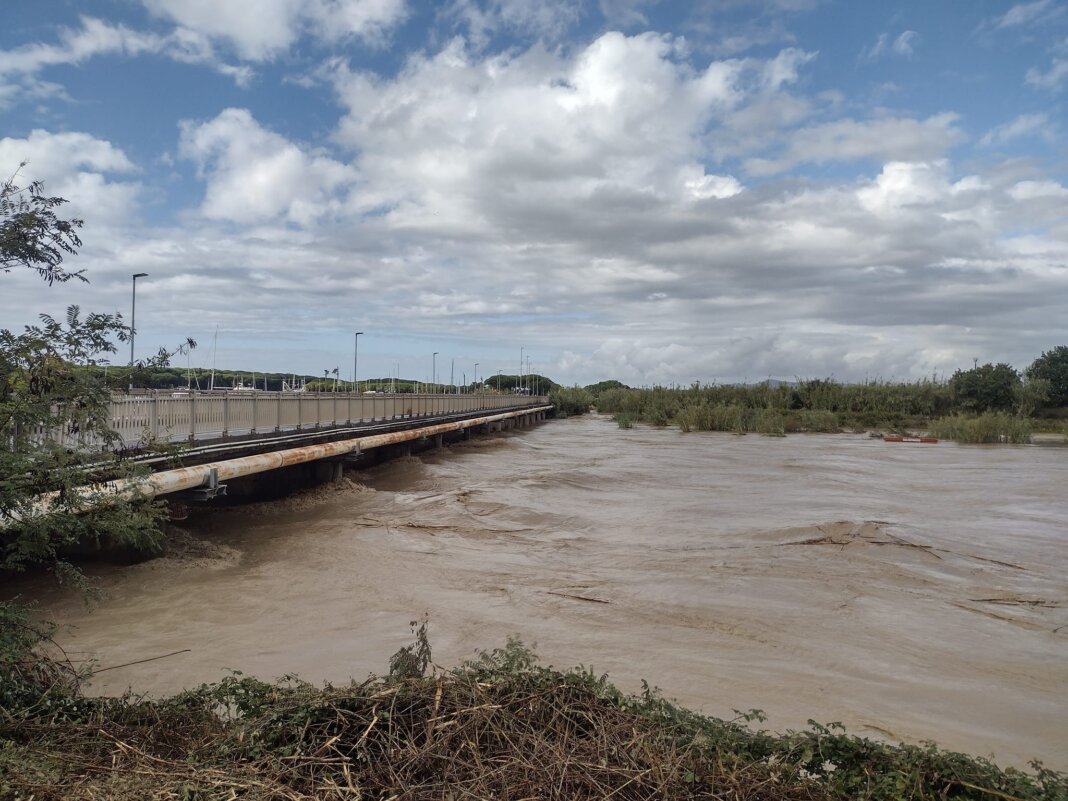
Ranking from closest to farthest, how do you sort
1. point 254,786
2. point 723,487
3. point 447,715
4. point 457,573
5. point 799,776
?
1. point 254,786
2. point 799,776
3. point 447,715
4. point 457,573
5. point 723,487

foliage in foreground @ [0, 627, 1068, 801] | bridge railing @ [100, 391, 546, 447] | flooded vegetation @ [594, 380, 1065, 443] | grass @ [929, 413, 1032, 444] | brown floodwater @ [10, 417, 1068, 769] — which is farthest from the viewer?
flooded vegetation @ [594, 380, 1065, 443]

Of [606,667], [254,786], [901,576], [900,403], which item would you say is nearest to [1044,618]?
[901,576]

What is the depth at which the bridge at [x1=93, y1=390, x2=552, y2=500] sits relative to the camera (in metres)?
11.1

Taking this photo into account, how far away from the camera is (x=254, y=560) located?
12.5m

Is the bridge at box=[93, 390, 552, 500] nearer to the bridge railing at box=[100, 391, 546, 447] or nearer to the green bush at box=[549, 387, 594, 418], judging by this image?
the bridge railing at box=[100, 391, 546, 447]

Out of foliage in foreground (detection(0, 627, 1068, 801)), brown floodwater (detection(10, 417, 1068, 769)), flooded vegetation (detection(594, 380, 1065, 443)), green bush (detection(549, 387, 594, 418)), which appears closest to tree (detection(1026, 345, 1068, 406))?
flooded vegetation (detection(594, 380, 1065, 443))

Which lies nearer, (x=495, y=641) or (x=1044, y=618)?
(x=495, y=641)

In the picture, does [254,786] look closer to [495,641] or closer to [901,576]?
[495,641]

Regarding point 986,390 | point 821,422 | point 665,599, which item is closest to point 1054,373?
point 986,390

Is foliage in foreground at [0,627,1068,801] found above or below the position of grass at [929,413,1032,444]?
below

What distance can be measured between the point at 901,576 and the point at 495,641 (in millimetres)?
7137

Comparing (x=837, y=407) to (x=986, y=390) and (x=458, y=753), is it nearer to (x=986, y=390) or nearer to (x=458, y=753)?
(x=986, y=390)

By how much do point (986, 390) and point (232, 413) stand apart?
6249 cm

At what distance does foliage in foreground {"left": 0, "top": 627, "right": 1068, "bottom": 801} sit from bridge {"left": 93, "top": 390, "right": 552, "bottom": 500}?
2.44 metres
